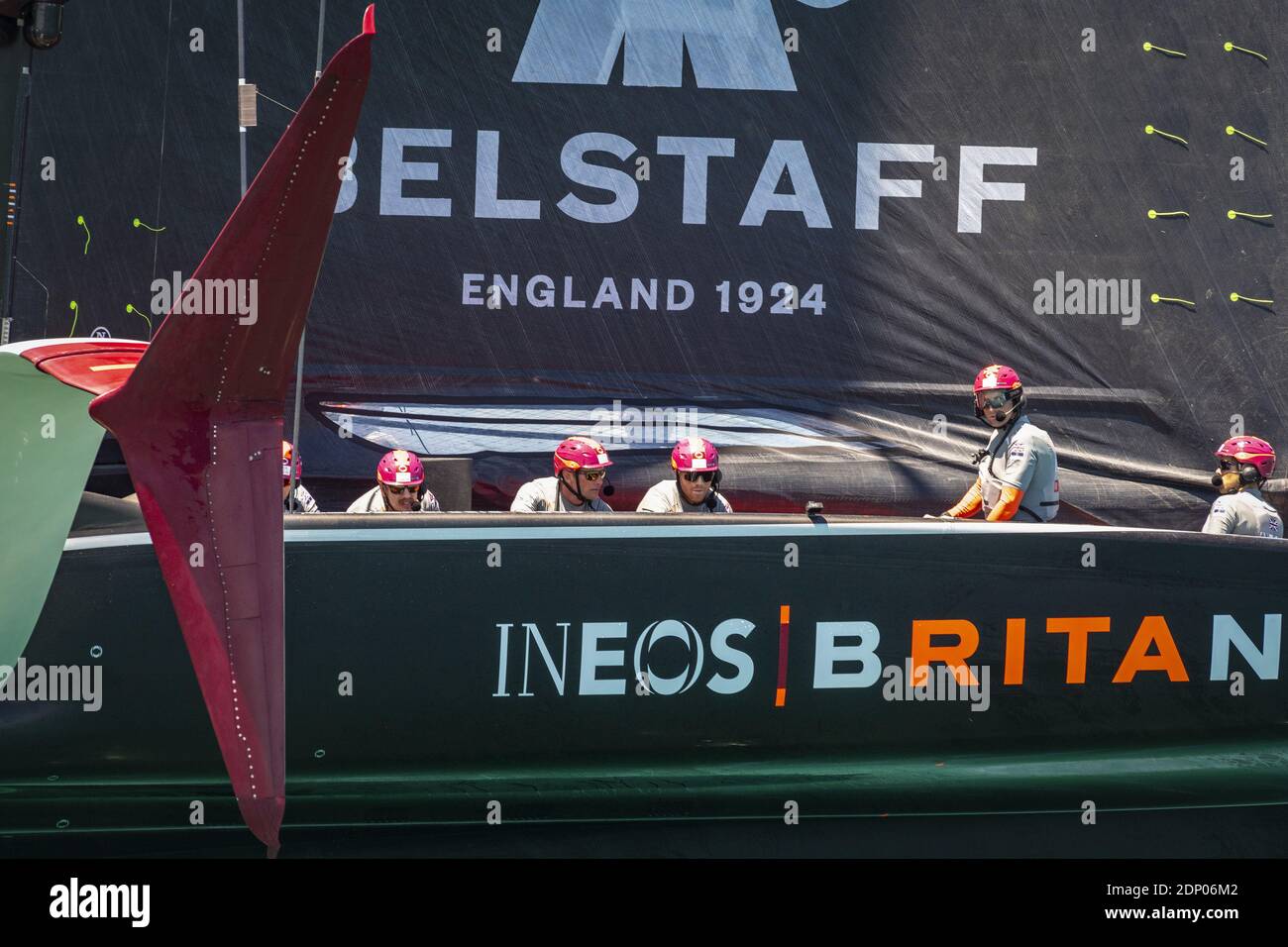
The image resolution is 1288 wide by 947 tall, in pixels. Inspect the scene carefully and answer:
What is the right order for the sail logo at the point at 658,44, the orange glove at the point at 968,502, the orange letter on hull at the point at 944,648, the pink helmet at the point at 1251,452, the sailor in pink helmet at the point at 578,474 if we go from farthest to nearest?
the orange glove at the point at 968,502, the pink helmet at the point at 1251,452, the sailor in pink helmet at the point at 578,474, the sail logo at the point at 658,44, the orange letter on hull at the point at 944,648

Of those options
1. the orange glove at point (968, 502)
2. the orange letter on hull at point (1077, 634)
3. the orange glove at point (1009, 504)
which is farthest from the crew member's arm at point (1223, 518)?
the orange letter on hull at point (1077, 634)

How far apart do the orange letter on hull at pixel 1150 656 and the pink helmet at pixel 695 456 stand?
5.03ft

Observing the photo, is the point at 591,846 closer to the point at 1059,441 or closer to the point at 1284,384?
the point at 1059,441

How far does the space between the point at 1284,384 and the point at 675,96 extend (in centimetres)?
231

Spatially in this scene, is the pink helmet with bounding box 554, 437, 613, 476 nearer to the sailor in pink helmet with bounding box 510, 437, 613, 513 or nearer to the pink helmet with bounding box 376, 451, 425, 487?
the sailor in pink helmet with bounding box 510, 437, 613, 513

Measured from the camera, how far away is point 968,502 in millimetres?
5160

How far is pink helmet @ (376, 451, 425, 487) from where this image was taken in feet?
15.7

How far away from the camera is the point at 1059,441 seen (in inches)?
200

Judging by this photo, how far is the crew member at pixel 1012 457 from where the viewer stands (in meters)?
4.89

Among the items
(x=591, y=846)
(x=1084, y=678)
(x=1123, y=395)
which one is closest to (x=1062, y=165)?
(x=1123, y=395)

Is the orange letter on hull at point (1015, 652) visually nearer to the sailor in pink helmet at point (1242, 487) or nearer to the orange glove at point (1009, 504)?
the orange glove at point (1009, 504)

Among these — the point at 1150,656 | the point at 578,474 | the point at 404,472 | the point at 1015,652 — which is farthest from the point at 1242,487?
the point at 404,472

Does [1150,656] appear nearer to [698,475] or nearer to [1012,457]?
[1012,457]

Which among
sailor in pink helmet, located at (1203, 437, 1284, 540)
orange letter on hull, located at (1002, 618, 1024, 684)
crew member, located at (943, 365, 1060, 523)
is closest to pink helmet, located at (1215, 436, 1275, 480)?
sailor in pink helmet, located at (1203, 437, 1284, 540)
